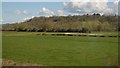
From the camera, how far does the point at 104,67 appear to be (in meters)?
14.9

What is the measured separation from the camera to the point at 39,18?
146 meters

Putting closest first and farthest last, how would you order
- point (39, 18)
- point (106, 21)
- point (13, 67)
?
point (13, 67) < point (106, 21) < point (39, 18)

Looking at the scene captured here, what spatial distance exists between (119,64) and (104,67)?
1329mm

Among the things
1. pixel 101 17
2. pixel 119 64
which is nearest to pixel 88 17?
pixel 101 17

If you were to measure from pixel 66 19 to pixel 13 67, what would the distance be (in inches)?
4861

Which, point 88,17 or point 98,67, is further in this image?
point 88,17

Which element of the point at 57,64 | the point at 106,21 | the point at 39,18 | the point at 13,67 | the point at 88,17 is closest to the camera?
the point at 13,67

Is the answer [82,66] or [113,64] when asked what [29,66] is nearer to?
[82,66]

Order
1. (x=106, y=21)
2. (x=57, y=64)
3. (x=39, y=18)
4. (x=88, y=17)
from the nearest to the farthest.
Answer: (x=57, y=64) < (x=106, y=21) < (x=88, y=17) < (x=39, y=18)

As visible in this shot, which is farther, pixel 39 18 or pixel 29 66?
pixel 39 18

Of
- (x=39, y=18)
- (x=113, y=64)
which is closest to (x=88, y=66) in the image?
(x=113, y=64)

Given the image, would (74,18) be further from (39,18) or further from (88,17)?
(39,18)

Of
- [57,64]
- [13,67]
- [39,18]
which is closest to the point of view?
[13,67]

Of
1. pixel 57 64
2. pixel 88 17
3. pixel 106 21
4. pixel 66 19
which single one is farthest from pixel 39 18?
pixel 57 64
